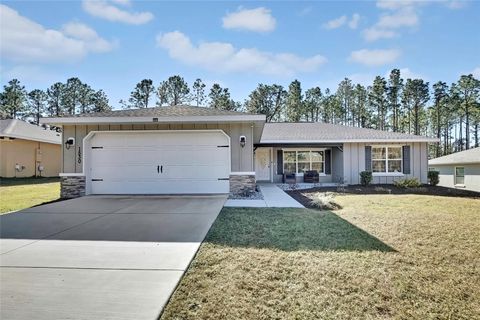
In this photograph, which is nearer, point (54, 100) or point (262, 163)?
point (262, 163)

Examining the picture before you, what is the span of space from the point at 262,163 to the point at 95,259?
13969 millimetres

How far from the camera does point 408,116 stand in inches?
1379

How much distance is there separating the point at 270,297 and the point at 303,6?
31.1ft

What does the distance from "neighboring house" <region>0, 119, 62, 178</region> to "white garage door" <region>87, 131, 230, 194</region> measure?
11.7 meters

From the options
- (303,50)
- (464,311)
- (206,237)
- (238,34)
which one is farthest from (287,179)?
(464,311)

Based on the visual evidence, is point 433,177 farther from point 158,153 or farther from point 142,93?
point 142,93

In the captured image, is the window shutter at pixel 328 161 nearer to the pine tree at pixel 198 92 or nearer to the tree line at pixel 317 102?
the tree line at pixel 317 102

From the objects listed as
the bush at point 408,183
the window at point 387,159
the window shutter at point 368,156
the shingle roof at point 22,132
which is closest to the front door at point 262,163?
the window shutter at point 368,156

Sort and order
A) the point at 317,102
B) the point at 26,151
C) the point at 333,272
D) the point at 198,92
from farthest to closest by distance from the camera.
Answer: the point at 317,102, the point at 198,92, the point at 26,151, the point at 333,272

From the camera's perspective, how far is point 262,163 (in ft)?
57.0

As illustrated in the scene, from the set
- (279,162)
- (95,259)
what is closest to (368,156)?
(279,162)

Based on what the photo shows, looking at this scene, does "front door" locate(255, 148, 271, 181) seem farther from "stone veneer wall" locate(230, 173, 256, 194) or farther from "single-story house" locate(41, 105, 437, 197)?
"stone veneer wall" locate(230, 173, 256, 194)

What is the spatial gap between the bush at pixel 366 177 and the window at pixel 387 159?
1063mm

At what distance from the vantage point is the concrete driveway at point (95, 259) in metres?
2.67
